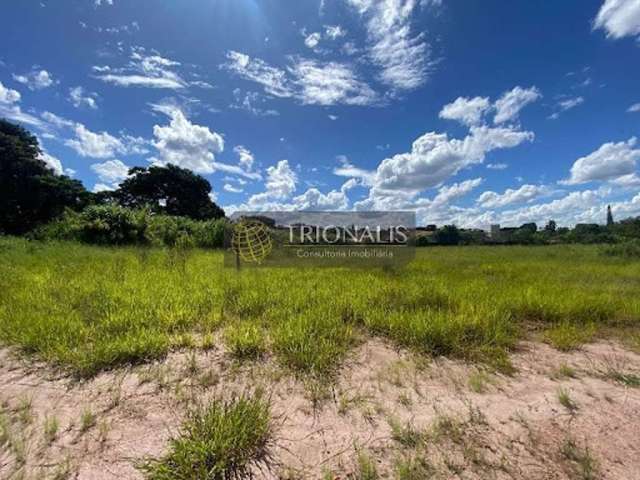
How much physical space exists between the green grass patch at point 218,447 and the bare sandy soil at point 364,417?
9 centimetres

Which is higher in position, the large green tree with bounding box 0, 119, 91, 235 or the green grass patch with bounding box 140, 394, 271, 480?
the large green tree with bounding box 0, 119, 91, 235

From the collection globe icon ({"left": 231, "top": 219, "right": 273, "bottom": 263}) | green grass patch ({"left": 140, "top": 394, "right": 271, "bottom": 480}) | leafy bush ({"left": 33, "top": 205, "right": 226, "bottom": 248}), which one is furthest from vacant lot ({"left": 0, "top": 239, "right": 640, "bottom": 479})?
leafy bush ({"left": 33, "top": 205, "right": 226, "bottom": 248})

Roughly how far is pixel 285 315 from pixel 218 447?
5.90 ft

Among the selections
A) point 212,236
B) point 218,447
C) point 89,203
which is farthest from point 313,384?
point 89,203

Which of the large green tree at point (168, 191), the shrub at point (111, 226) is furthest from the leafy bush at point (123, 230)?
the large green tree at point (168, 191)

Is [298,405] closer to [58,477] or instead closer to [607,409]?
[58,477]

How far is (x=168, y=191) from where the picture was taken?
995 inches

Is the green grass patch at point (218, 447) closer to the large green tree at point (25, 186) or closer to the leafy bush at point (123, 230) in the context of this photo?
the leafy bush at point (123, 230)

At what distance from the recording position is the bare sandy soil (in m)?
1.33

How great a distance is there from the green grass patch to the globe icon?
4.98 m

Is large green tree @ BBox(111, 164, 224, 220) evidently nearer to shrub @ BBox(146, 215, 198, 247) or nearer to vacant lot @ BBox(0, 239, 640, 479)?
shrub @ BBox(146, 215, 198, 247)

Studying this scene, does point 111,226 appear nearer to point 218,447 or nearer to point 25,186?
point 25,186

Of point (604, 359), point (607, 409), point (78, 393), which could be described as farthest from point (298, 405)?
point (604, 359)

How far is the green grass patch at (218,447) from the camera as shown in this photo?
1.23m
